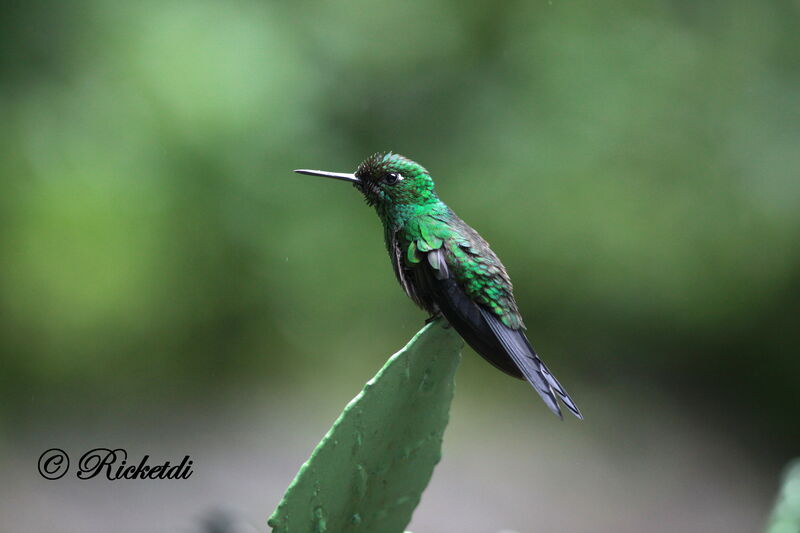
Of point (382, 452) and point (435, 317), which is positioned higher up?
point (435, 317)

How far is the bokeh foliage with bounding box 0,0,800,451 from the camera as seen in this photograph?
10.0ft

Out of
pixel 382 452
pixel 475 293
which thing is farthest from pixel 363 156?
pixel 382 452

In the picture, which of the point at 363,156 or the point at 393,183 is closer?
the point at 393,183

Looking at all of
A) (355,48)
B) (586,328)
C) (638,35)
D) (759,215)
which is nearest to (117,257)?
(355,48)

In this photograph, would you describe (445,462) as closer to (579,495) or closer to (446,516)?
(446,516)

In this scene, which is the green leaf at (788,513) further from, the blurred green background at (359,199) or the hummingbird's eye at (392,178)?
the blurred green background at (359,199)

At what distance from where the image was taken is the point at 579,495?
3299mm

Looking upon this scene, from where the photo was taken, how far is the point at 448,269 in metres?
0.95

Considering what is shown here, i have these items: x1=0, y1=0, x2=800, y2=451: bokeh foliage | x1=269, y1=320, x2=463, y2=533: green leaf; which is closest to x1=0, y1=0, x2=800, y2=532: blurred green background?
x1=0, y1=0, x2=800, y2=451: bokeh foliage

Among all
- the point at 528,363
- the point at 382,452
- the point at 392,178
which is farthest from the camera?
the point at 392,178

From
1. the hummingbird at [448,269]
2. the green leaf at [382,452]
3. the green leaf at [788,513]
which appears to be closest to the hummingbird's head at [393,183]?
the hummingbird at [448,269]

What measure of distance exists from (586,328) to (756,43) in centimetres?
118

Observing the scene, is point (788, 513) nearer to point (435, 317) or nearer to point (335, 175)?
point (435, 317)

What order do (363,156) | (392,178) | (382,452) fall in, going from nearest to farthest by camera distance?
(382,452), (392,178), (363,156)
